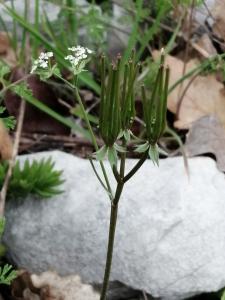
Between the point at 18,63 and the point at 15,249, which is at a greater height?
the point at 18,63

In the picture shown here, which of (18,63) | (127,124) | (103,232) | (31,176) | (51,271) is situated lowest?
(51,271)

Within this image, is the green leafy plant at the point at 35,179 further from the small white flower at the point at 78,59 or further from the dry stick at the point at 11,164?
the small white flower at the point at 78,59

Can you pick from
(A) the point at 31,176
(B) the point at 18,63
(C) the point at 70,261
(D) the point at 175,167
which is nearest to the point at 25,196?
(A) the point at 31,176

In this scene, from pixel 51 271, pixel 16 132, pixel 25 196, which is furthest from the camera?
pixel 16 132

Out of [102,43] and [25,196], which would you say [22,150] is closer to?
[25,196]

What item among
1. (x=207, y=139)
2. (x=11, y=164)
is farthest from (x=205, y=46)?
(x=11, y=164)

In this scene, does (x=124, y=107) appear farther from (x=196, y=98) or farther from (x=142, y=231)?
(x=196, y=98)

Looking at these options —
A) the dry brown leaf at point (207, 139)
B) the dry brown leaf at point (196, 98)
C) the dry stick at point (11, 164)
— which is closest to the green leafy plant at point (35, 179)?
the dry stick at point (11, 164)
